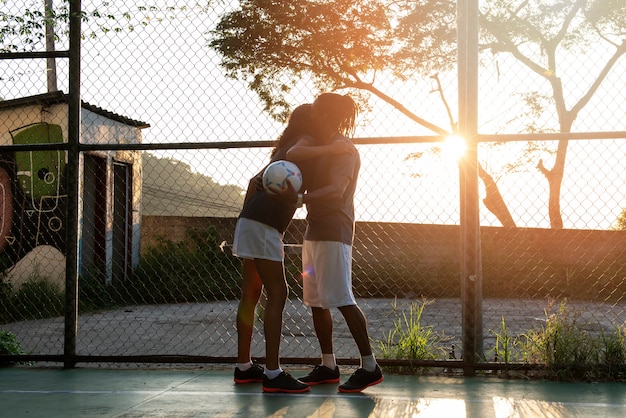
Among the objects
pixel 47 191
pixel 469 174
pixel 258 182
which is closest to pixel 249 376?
pixel 258 182

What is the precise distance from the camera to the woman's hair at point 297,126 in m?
4.74

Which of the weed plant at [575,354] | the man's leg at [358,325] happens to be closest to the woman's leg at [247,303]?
the man's leg at [358,325]

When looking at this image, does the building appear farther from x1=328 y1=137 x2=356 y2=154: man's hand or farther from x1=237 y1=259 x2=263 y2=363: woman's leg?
x1=328 y1=137 x2=356 y2=154: man's hand

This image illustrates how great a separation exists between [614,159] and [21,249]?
10.7m

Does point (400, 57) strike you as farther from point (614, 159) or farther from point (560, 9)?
point (614, 159)

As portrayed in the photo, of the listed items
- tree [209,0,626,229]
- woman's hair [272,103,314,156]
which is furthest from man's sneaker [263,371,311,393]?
tree [209,0,626,229]

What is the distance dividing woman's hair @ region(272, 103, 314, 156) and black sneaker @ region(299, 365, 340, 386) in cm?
145

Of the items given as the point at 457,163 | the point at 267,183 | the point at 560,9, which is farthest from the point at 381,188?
the point at 560,9

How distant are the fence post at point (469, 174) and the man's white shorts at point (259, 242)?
144 centimetres

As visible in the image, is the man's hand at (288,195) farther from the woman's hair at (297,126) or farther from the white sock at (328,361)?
the white sock at (328,361)

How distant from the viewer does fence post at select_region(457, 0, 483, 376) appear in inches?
207

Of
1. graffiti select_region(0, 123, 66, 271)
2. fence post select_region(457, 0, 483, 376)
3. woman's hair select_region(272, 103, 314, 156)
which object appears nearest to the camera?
woman's hair select_region(272, 103, 314, 156)

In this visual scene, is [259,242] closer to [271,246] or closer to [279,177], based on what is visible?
[271,246]

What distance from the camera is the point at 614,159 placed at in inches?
255
